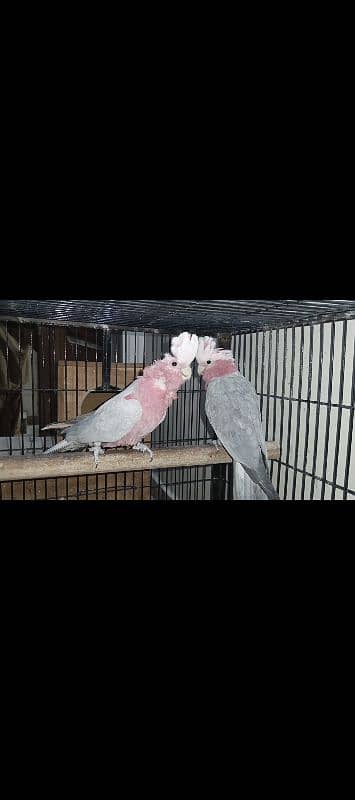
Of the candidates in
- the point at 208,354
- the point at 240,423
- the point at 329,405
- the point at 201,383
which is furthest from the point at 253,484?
the point at 201,383

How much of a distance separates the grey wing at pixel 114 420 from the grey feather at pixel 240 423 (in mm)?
281

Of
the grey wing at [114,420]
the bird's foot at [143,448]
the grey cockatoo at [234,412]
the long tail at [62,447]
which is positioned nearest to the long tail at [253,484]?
the grey cockatoo at [234,412]

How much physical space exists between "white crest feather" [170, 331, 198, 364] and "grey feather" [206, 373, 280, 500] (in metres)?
0.18

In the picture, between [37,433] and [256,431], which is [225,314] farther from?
[37,433]

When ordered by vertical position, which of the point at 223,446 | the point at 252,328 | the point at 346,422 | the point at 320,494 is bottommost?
the point at 320,494

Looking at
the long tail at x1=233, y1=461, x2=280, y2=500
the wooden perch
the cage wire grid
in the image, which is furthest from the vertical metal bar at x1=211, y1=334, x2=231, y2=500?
the wooden perch

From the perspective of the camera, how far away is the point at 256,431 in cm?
132

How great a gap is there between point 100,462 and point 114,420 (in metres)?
0.16

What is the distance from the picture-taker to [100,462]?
51.2 inches

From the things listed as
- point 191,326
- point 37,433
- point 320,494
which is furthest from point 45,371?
point 320,494

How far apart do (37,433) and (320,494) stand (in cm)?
154

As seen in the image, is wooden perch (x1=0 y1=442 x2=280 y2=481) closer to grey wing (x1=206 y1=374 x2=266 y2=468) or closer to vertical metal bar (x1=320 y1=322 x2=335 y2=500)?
grey wing (x1=206 y1=374 x2=266 y2=468)

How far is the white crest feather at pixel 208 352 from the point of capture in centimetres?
135

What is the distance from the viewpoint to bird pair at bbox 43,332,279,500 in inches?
49.2
